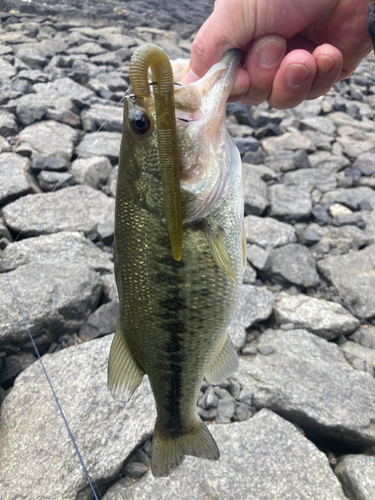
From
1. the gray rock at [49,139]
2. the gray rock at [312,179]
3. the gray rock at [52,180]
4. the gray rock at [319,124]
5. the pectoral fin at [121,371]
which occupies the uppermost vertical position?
the pectoral fin at [121,371]

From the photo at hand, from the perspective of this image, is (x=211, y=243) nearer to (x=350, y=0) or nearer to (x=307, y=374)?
(x=350, y=0)

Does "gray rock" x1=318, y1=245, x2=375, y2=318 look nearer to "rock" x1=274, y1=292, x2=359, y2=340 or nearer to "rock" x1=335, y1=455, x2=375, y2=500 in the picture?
"rock" x1=274, y1=292, x2=359, y2=340

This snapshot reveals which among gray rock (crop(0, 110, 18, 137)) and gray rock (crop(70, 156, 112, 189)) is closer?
gray rock (crop(70, 156, 112, 189))

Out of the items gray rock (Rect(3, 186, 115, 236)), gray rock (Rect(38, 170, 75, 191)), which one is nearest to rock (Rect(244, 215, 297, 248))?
gray rock (Rect(3, 186, 115, 236))

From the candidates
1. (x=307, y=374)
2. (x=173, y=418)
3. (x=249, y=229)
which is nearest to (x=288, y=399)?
(x=307, y=374)

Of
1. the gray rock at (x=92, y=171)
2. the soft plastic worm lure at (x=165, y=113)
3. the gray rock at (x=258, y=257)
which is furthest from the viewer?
the gray rock at (x=92, y=171)

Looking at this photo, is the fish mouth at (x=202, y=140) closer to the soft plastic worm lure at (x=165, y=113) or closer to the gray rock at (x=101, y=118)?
the soft plastic worm lure at (x=165, y=113)

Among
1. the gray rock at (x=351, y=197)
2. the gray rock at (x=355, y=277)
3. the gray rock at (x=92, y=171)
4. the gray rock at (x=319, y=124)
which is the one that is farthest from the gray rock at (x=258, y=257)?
the gray rock at (x=319, y=124)
